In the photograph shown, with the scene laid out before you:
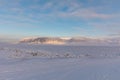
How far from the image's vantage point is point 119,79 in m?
9.39

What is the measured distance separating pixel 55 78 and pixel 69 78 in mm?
722

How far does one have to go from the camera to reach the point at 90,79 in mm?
9289

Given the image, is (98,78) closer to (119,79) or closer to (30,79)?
(119,79)

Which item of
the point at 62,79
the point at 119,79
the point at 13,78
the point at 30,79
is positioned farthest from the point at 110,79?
the point at 13,78

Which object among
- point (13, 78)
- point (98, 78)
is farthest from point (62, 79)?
point (13, 78)

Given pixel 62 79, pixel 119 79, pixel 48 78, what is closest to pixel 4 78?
pixel 48 78

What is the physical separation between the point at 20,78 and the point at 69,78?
97.9 inches

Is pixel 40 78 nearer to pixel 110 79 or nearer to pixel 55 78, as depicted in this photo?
pixel 55 78

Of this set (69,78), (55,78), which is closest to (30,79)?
(55,78)

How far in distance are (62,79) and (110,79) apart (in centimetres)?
242

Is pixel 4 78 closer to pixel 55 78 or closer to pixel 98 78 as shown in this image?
pixel 55 78

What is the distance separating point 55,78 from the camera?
30.8ft

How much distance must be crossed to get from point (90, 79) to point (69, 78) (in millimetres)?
1063

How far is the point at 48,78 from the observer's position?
9.42 metres
